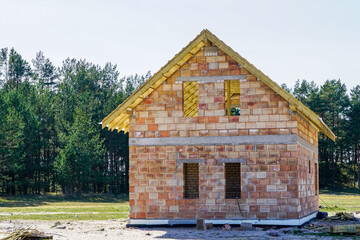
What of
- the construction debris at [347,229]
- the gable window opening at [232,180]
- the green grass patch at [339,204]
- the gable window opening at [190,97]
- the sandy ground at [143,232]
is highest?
the gable window opening at [190,97]

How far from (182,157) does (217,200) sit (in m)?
2.06

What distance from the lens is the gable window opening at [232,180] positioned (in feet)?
64.5

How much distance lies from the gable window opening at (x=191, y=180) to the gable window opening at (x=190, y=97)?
342 centimetres

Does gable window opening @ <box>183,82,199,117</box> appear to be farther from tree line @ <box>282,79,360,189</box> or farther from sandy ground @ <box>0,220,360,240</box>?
tree line @ <box>282,79,360,189</box>

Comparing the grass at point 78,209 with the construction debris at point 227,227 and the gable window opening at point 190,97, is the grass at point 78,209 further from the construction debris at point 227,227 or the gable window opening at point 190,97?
the construction debris at point 227,227

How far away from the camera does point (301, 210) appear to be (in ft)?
64.0

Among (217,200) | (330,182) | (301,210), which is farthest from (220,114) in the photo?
(330,182)

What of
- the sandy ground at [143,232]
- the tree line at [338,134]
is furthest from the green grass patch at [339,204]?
the sandy ground at [143,232]

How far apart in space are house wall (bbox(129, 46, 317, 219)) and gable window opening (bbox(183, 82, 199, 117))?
182 centimetres

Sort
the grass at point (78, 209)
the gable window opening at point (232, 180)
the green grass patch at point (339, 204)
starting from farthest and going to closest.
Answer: the green grass patch at point (339, 204)
the grass at point (78, 209)
the gable window opening at point (232, 180)

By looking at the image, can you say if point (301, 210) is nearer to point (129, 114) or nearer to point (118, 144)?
point (129, 114)

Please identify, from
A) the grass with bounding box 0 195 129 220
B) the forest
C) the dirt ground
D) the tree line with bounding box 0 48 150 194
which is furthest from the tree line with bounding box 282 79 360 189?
the dirt ground

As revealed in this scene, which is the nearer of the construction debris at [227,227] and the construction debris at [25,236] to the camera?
the construction debris at [25,236]

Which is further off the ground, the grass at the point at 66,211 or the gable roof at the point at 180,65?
the gable roof at the point at 180,65
